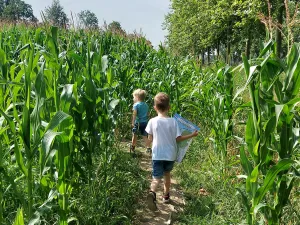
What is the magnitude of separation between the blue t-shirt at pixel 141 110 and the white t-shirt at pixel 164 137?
1702mm

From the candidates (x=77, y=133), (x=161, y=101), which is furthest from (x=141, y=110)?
(x=77, y=133)

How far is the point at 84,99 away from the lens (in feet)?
10.2

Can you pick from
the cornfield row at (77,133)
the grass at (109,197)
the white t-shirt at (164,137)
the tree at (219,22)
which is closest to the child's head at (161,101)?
the white t-shirt at (164,137)

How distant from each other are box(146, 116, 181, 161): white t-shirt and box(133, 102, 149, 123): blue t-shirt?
1.70 metres

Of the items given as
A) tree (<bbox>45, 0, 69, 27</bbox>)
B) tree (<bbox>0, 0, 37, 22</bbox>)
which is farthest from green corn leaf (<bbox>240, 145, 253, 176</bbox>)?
tree (<bbox>0, 0, 37, 22</bbox>)

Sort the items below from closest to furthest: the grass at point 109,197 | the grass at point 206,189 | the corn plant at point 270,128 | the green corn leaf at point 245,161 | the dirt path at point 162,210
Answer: the corn plant at point 270,128 < the green corn leaf at point 245,161 < the grass at point 109,197 < the grass at point 206,189 < the dirt path at point 162,210

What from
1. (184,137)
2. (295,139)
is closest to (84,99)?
(184,137)

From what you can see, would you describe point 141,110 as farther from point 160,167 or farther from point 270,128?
point 270,128

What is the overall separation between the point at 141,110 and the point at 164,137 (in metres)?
Result: 1.84

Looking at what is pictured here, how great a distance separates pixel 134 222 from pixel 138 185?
776mm

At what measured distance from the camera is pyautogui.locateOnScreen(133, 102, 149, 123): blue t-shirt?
18.2ft

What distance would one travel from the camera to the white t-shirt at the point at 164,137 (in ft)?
12.5

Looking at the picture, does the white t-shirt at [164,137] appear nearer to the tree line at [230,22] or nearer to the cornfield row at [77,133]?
the cornfield row at [77,133]

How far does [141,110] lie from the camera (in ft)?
18.3
